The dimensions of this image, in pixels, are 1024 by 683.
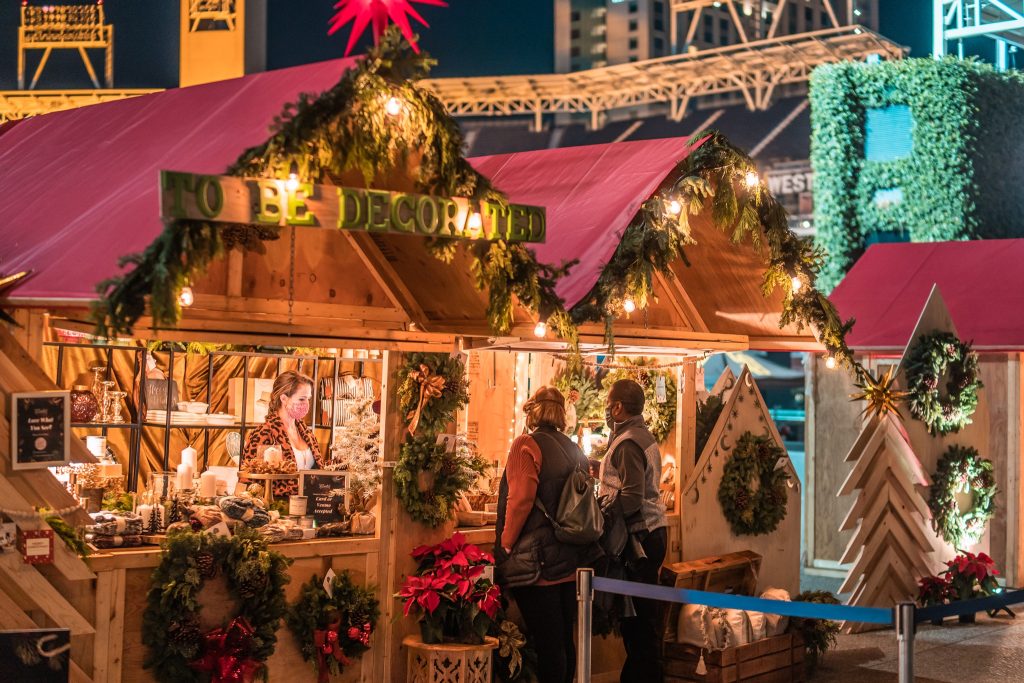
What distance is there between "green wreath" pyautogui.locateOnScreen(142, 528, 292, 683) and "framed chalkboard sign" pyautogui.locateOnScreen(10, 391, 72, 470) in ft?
2.15

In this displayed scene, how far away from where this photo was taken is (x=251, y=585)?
19.4ft

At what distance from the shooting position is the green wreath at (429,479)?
6.66 meters

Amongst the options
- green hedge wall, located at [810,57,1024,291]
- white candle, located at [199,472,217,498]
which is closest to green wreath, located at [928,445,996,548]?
white candle, located at [199,472,217,498]

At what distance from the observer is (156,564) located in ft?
19.0

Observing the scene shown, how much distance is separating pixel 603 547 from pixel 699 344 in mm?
1805

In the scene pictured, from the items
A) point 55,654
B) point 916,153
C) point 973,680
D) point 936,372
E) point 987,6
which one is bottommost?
point 973,680

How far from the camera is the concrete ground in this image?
8.20 m

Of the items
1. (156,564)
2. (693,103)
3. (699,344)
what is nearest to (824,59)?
(693,103)

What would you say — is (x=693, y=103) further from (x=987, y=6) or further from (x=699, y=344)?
(x=699, y=344)

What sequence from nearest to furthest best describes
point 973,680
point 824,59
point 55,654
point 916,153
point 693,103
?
point 55,654 → point 973,680 → point 916,153 → point 824,59 → point 693,103

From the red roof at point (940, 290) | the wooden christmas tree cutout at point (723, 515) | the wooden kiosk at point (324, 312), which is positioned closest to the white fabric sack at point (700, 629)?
the wooden kiosk at point (324, 312)

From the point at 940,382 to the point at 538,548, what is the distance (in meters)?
4.76

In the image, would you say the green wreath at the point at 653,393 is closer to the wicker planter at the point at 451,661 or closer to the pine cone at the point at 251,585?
the wicker planter at the point at 451,661

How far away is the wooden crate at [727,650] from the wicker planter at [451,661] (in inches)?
59.5
